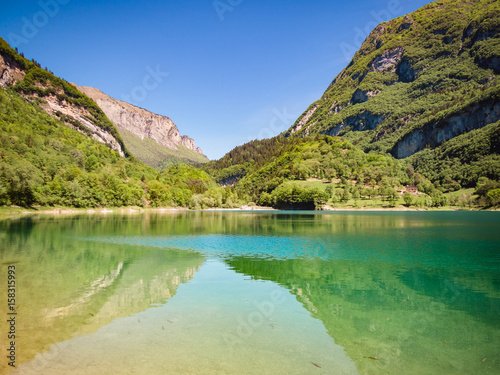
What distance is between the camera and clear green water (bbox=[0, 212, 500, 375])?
306 inches

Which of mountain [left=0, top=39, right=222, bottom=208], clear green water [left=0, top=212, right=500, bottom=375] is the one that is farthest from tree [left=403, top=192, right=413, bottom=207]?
clear green water [left=0, top=212, right=500, bottom=375]

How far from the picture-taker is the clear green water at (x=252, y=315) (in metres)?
7.76

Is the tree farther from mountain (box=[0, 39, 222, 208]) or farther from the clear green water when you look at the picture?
the clear green water

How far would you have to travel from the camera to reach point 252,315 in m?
11.5

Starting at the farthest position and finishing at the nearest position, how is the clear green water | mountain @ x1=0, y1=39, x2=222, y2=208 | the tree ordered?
the tree, mountain @ x1=0, y1=39, x2=222, y2=208, the clear green water

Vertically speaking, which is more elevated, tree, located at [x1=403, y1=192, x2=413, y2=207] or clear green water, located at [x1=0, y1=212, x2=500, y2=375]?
tree, located at [x1=403, y1=192, x2=413, y2=207]

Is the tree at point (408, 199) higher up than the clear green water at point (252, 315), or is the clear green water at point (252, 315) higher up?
the tree at point (408, 199)

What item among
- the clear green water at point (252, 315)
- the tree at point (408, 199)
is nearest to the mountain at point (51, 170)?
the clear green water at point (252, 315)

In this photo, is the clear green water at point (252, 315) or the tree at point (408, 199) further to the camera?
the tree at point (408, 199)

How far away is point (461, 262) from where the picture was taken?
23.2 meters

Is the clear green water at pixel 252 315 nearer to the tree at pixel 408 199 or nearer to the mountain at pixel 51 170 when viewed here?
the mountain at pixel 51 170

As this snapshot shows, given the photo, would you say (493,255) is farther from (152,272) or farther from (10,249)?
(10,249)

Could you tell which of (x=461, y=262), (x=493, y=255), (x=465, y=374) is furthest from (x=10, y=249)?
(x=493, y=255)

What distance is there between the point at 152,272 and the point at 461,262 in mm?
23861
